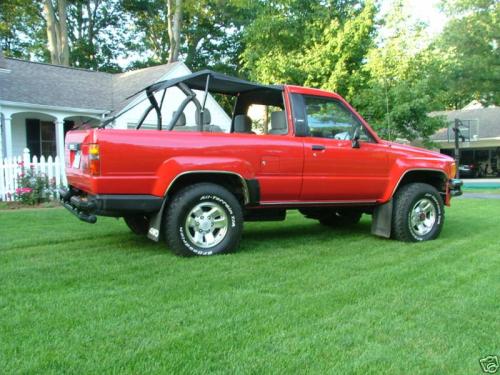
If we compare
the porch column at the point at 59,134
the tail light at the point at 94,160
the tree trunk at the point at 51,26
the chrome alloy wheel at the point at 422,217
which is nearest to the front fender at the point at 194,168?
the tail light at the point at 94,160

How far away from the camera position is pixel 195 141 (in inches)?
207

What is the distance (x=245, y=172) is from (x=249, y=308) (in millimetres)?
2131

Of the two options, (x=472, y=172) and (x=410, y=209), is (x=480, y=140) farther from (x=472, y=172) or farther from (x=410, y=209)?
(x=410, y=209)

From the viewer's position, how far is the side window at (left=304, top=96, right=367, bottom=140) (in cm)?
620

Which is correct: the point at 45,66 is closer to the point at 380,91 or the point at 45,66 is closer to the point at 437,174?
the point at 380,91

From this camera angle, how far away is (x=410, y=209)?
660cm

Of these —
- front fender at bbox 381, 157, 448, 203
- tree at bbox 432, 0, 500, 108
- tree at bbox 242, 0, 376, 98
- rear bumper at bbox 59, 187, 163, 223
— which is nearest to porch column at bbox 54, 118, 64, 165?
tree at bbox 242, 0, 376, 98

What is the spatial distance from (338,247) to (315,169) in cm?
103

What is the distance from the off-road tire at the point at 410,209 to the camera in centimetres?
655

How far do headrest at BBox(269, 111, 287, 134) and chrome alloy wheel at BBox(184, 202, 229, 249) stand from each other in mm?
1333

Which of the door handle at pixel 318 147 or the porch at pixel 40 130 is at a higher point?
the porch at pixel 40 130

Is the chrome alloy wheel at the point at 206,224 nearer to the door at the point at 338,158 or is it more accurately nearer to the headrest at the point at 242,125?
the door at the point at 338,158

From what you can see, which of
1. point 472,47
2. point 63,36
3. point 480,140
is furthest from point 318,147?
point 480,140

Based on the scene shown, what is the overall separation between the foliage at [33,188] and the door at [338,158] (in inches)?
290
